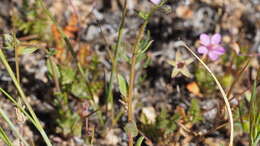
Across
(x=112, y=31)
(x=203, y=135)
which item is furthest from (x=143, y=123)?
(x=112, y=31)

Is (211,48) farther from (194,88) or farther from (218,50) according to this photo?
(194,88)

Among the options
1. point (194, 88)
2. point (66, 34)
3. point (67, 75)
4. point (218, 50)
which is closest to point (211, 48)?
point (218, 50)

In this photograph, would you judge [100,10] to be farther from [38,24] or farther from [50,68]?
[50,68]

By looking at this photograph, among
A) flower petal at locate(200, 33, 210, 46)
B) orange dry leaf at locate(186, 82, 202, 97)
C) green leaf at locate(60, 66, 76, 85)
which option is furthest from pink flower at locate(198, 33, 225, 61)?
green leaf at locate(60, 66, 76, 85)

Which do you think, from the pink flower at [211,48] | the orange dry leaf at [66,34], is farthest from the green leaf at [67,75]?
the pink flower at [211,48]

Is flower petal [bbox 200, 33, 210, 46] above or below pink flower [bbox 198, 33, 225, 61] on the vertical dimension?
above

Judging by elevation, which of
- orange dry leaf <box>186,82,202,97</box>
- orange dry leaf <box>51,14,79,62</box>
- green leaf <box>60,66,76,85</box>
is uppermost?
orange dry leaf <box>51,14,79,62</box>

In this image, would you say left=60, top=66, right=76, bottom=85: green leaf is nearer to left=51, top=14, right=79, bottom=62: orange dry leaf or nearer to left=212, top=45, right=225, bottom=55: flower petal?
left=51, top=14, right=79, bottom=62: orange dry leaf

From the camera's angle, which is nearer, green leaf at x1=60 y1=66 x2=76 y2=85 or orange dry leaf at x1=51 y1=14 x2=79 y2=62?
green leaf at x1=60 y1=66 x2=76 y2=85

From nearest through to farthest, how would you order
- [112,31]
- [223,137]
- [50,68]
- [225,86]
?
[50,68] → [223,137] → [225,86] → [112,31]

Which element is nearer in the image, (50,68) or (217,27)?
(50,68)
